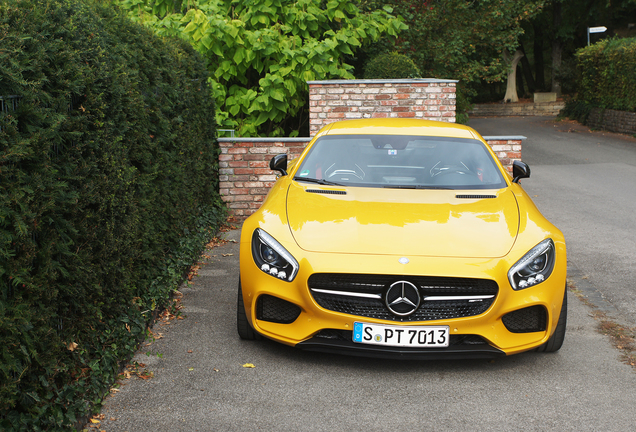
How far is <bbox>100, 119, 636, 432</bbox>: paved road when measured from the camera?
10.9 feet

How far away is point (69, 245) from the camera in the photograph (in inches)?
126

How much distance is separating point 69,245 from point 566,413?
2805 mm

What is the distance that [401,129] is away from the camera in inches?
224

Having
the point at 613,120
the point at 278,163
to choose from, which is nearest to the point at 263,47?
the point at 278,163

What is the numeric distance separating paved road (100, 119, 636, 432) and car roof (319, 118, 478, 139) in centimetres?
188

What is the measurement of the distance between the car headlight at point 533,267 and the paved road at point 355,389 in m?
0.61

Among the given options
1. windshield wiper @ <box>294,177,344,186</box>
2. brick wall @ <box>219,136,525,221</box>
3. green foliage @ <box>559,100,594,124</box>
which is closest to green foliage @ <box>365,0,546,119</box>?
green foliage @ <box>559,100,594,124</box>

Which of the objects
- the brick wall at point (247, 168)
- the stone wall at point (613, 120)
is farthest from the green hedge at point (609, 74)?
the brick wall at point (247, 168)

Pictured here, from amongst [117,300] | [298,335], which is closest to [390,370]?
[298,335]

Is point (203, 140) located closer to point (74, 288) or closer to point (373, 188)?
point (373, 188)

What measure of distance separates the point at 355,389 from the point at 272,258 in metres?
0.95

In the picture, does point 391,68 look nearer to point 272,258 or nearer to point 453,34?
point 453,34

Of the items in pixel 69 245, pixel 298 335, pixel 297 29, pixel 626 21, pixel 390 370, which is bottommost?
pixel 390 370

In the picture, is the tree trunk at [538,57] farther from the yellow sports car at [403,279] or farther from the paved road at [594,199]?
the yellow sports car at [403,279]
